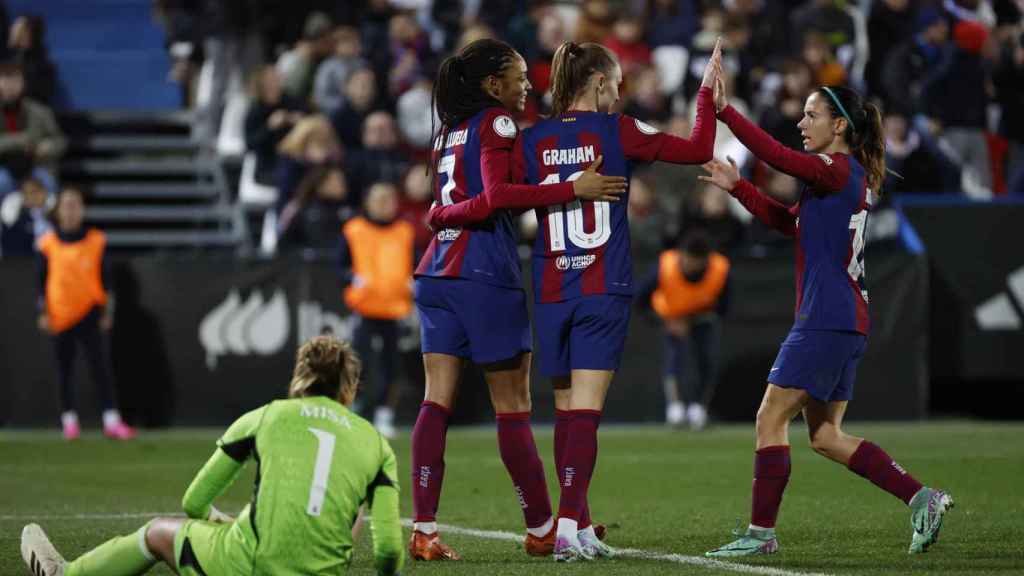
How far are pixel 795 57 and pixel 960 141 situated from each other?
2040 millimetres

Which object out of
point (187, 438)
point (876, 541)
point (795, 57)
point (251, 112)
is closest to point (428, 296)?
point (876, 541)

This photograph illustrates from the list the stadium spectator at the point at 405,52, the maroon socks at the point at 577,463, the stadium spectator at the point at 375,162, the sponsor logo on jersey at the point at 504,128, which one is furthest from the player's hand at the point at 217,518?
the stadium spectator at the point at 405,52

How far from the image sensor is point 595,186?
274 inches

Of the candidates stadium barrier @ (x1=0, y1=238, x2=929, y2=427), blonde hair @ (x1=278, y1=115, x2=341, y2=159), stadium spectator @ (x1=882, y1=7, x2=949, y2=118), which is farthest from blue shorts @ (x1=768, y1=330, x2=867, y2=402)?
stadium spectator @ (x1=882, y1=7, x2=949, y2=118)

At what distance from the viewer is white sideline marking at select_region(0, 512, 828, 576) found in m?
6.64

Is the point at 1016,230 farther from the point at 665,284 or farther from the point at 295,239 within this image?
the point at 295,239

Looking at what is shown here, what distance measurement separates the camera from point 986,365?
1560 cm

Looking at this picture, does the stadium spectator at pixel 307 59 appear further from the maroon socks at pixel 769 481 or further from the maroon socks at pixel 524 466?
the maroon socks at pixel 769 481

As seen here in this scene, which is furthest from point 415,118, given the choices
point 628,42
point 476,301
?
point 476,301

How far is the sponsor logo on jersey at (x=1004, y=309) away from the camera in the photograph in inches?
609

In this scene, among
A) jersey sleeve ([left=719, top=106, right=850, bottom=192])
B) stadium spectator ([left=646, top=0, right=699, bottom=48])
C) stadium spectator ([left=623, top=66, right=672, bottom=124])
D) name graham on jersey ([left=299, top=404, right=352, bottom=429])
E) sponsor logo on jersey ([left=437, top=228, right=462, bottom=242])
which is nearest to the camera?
name graham on jersey ([left=299, top=404, right=352, bottom=429])

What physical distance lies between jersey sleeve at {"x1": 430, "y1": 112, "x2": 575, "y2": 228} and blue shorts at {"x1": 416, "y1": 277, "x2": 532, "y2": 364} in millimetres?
288

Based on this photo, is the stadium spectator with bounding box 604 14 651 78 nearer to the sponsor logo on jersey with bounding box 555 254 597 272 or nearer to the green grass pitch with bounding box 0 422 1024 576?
the green grass pitch with bounding box 0 422 1024 576

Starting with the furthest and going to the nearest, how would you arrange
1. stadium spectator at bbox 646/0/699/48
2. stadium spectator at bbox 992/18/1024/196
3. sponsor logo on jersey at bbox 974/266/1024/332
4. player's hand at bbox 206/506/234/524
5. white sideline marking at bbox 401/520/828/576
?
stadium spectator at bbox 646/0/699/48 → stadium spectator at bbox 992/18/1024/196 → sponsor logo on jersey at bbox 974/266/1024/332 → white sideline marking at bbox 401/520/828/576 → player's hand at bbox 206/506/234/524
